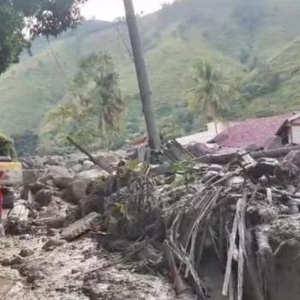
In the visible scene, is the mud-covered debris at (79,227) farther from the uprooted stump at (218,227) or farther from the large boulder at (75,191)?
the large boulder at (75,191)

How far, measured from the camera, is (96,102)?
41.2m

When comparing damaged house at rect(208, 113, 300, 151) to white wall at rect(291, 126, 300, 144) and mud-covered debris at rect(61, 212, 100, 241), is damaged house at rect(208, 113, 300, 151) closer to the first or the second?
white wall at rect(291, 126, 300, 144)

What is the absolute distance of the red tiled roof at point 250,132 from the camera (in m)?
21.7

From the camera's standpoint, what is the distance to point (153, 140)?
13.1 m

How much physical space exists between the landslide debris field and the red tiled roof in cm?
1326

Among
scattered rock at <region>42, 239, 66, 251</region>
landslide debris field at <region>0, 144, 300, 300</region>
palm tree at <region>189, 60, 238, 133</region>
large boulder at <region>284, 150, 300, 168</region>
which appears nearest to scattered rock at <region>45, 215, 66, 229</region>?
landslide debris field at <region>0, 144, 300, 300</region>

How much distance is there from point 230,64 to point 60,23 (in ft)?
144

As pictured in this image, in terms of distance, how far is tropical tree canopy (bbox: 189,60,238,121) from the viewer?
37969mm

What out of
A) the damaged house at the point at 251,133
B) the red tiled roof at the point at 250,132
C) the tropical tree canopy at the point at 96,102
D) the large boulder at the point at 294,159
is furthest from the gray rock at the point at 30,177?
the tropical tree canopy at the point at 96,102

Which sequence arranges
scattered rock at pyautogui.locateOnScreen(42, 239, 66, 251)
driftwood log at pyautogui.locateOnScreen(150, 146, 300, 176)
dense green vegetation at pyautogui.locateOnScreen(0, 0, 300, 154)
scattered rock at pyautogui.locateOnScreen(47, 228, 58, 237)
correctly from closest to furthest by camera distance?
scattered rock at pyautogui.locateOnScreen(42, 239, 66, 251) < scattered rock at pyautogui.locateOnScreen(47, 228, 58, 237) < driftwood log at pyautogui.locateOnScreen(150, 146, 300, 176) < dense green vegetation at pyautogui.locateOnScreen(0, 0, 300, 154)

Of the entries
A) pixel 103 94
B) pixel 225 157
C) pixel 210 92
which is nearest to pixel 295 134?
pixel 225 157

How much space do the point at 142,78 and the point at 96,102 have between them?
2842cm

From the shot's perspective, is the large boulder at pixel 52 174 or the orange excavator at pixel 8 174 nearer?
the orange excavator at pixel 8 174

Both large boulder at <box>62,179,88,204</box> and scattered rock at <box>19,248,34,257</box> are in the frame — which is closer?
scattered rock at <box>19,248,34,257</box>
